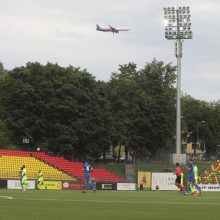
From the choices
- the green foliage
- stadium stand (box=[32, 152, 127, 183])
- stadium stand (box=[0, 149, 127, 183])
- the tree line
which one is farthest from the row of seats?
the green foliage

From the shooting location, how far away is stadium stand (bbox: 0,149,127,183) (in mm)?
70812

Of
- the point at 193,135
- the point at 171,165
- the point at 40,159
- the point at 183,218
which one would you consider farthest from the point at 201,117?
the point at 183,218

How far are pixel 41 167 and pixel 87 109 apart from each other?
22.8 meters

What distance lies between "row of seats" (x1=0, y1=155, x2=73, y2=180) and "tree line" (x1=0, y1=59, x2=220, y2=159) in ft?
39.1

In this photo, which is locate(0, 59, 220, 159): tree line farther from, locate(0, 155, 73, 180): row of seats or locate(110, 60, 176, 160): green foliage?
locate(0, 155, 73, 180): row of seats

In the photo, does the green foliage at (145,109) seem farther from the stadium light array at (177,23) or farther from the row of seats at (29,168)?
the row of seats at (29,168)

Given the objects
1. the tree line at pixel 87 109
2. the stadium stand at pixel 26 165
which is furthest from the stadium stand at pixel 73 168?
the tree line at pixel 87 109

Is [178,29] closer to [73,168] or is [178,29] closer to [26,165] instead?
[73,168]

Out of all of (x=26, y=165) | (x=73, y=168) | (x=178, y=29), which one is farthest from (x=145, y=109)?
(x=26, y=165)

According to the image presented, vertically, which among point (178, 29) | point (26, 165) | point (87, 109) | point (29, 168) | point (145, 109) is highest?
point (178, 29)

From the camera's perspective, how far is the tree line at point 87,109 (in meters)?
91.8

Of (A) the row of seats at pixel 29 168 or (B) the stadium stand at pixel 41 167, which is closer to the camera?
(A) the row of seats at pixel 29 168

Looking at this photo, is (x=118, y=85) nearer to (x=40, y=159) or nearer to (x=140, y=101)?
(x=140, y=101)

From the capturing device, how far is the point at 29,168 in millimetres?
73125
